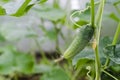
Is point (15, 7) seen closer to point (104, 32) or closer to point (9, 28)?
point (9, 28)

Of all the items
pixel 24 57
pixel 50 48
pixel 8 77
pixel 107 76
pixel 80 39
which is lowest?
pixel 50 48

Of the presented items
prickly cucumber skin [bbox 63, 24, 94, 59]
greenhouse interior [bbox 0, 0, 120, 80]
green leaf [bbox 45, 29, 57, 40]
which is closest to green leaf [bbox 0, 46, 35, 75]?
greenhouse interior [bbox 0, 0, 120, 80]

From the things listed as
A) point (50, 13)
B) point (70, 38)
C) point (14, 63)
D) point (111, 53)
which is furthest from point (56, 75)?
point (111, 53)

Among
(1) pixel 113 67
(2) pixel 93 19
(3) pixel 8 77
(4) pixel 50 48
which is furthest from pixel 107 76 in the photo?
(4) pixel 50 48

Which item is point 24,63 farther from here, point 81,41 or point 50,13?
point 81,41

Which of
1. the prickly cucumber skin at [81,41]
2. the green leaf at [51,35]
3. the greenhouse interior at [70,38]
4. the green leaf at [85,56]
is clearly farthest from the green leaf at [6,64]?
the prickly cucumber skin at [81,41]

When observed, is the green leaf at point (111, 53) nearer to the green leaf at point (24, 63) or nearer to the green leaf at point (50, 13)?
the green leaf at point (50, 13)

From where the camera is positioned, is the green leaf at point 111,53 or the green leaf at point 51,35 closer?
the green leaf at point 111,53

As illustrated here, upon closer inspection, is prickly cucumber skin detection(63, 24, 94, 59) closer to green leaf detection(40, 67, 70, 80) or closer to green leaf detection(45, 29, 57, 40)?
green leaf detection(40, 67, 70, 80)
